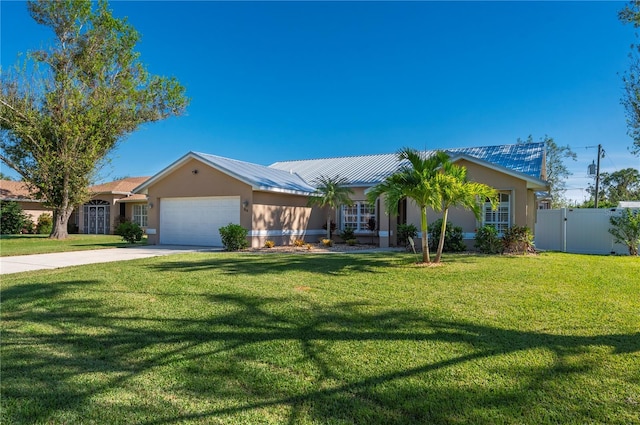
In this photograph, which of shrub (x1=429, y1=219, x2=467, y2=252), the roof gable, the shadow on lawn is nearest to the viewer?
the shadow on lawn

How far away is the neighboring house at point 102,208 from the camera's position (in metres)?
31.7

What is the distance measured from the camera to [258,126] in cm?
2583

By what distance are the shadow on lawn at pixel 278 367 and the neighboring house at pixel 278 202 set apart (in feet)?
36.3

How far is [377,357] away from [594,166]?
33.8 metres

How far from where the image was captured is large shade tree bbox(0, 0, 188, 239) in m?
23.4

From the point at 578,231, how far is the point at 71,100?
1099 inches

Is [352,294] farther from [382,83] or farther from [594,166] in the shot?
[594,166]

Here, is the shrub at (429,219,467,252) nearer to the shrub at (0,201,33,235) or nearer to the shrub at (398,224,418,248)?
the shrub at (398,224,418,248)

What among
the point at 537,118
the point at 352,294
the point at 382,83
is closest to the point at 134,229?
the point at 382,83

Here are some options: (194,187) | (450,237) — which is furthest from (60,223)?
(450,237)

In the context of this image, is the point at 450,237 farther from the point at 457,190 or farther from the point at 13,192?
the point at 13,192

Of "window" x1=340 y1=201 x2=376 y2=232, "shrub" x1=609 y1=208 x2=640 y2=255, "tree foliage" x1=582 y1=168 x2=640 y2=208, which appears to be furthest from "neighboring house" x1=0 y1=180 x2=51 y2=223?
"tree foliage" x1=582 y1=168 x2=640 y2=208

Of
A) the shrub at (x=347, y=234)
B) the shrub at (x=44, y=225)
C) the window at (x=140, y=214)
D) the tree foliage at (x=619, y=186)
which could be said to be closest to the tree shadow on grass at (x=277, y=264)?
the shrub at (x=347, y=234)

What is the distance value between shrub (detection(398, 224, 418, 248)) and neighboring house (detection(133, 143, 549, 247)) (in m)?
0.26
